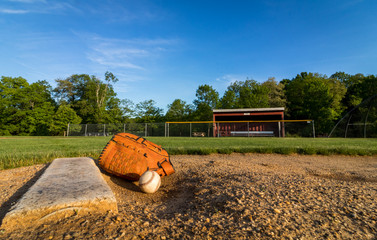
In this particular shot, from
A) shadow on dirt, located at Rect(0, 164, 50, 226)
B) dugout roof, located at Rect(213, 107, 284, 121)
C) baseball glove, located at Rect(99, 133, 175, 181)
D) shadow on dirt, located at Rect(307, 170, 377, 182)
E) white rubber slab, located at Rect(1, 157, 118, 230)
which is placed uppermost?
dugout roof, located at Rect(213, 107, 284, 121)

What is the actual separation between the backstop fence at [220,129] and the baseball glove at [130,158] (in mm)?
19258

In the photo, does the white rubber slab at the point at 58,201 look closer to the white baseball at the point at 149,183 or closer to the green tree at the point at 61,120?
the white baseball at the point at 149,183

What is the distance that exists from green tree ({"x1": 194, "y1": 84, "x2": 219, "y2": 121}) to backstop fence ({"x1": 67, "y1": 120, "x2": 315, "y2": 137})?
10897mm

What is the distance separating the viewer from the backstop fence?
72.1ft

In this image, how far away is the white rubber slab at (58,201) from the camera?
1.71 meters

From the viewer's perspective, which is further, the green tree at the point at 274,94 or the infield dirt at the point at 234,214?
the green tree at the point at 274,94

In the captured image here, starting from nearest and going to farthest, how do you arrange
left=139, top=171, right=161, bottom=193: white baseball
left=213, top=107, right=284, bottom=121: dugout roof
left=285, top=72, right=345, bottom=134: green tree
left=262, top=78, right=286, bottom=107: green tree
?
left=139, top=171, right=161, bottom=193: white baseball < left=213, top=107, right=284, bottom=121: dugout roof < left=285, top=72, right=345, bottom=134: green tree < left=262, top=78, right=286, bottom=107: green tree

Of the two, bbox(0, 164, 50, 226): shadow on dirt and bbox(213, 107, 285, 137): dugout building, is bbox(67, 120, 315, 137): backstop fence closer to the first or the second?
bbox(213, 107, 285, 137): dugout building

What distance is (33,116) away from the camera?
33.9 meters

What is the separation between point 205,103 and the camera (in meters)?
36.5

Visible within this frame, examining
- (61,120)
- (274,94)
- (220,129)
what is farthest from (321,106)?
(61,120)

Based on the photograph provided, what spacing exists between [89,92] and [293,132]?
39776 mm

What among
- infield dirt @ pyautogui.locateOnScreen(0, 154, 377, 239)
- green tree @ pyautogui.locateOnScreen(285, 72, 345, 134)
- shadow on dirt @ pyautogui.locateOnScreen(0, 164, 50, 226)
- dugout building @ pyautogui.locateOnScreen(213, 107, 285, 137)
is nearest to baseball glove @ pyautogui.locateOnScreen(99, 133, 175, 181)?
infield dirt @ pyautogui.locateOnScreen(0, 154, 377, 239)

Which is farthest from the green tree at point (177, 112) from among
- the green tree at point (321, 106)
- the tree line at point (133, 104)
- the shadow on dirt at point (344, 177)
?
the shadow on dirt at point (344, 177)
